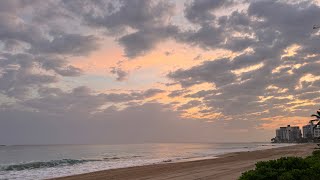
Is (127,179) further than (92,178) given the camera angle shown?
No

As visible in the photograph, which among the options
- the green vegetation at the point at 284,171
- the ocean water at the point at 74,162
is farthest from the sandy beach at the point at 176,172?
the green vegetation at the point at 284,171

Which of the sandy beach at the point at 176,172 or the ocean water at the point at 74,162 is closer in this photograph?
the sandy beach at the point at 176,172

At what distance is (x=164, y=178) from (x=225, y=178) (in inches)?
167

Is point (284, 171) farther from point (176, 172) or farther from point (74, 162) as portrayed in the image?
point (74, 162)

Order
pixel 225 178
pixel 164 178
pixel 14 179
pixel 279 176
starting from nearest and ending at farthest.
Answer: pixel 279 176 → pixel 225 178 → pixel 164 178 → pixel 14 179

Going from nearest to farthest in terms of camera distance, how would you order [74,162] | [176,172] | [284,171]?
[284,171]
[176,172]
[74,162]

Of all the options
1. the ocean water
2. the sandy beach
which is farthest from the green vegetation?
the ocean water

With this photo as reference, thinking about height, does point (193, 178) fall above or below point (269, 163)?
below

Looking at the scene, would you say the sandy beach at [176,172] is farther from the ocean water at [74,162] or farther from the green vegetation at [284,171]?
the green vegetation at [284,171]

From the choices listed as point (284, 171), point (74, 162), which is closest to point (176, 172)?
point (284, 171)

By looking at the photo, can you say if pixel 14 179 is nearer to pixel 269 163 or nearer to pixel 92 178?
pixel 92 178

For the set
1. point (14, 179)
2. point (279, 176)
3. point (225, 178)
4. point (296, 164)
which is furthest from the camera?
point (14, 179)

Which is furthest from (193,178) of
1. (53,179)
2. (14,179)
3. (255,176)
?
(14,179)

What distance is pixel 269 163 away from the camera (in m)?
12.0
